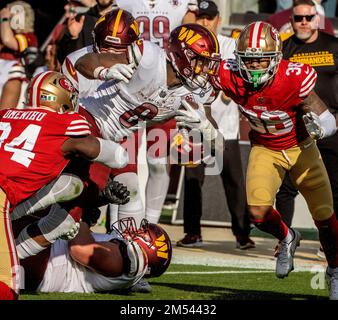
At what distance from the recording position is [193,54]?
7.11m

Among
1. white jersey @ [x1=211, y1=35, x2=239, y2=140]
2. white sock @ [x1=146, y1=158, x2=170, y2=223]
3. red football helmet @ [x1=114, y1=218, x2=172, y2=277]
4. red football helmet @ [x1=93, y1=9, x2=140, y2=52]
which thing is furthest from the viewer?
white jersey @ [x1=211, y1=35, x2=239, y2=140]

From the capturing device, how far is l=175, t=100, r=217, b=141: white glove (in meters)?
6.98

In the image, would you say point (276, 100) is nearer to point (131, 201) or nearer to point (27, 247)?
point (131, 201)

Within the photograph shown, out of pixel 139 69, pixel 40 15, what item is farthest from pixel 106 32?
pixel 40 15

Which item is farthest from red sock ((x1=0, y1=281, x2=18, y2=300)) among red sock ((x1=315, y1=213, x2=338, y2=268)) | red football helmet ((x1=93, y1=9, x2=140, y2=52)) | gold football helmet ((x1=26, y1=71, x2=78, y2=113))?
red football helmet ((x1=93, y1=9, x2=140, y2=52))

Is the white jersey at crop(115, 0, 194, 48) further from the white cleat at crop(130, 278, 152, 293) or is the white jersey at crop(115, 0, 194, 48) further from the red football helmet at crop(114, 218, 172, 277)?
the white cleat at crop(130, 278, 152, 293)

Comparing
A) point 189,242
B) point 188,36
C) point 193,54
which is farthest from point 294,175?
point 189,242

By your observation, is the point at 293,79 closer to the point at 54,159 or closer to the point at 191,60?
the point at 191,60

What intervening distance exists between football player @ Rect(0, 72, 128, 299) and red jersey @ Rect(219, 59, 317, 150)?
137 cm

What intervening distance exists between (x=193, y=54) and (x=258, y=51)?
0.42m

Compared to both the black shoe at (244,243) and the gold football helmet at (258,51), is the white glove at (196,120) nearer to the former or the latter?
the gold football helmet at (258,51)

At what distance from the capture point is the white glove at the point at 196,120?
6.98 m

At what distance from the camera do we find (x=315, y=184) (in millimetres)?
7129

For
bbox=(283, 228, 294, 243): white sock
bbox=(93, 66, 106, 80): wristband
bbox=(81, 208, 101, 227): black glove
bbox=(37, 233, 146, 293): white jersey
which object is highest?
bbox=(93, 66, 106, 80): wristband
